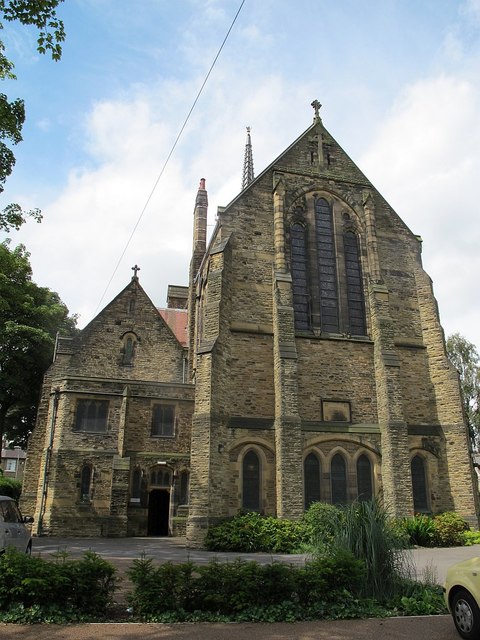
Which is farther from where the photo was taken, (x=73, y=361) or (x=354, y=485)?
(x=73, y=361)

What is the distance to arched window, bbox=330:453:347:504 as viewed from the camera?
765 inches

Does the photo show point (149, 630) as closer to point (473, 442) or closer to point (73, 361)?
point (73, 361)

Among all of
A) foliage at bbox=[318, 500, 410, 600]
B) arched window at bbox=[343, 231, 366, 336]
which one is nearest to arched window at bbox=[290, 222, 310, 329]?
arched window at bbox=[343, 231, 366, 336]

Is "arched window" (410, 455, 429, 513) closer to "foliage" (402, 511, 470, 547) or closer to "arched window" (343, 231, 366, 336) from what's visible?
"foliage" (402, 511, 470, 547)

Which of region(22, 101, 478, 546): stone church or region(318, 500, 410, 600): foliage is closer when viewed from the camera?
region(318, 500, 410, 600): foliage

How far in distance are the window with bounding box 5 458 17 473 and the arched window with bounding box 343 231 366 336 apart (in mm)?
64882

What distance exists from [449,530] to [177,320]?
80.8ft

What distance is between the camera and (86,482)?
22.4 m

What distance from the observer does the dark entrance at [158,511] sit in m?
23.0

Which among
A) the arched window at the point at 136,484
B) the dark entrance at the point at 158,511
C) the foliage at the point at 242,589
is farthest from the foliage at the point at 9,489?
the foliage at the point at 242,589

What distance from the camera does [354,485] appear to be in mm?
19578

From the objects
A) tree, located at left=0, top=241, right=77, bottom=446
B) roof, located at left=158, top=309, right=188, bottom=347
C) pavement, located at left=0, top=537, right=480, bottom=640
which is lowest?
pavement, located at left=0, top=537, right=480, bottom=640

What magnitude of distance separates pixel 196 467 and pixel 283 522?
11.3 feet

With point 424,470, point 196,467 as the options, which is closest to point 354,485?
point 424,470
